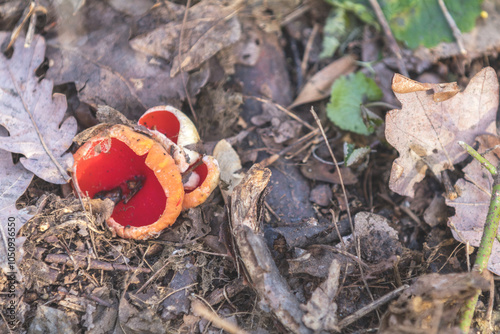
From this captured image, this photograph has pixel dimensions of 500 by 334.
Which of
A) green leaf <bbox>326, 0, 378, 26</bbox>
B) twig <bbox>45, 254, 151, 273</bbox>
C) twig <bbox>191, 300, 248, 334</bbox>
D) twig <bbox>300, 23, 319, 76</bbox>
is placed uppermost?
green leaf <bbox>326, 0, 378, 26</bbox>

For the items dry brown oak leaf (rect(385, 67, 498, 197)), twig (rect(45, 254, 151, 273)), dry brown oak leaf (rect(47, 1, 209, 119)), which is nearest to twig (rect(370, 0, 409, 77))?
dry brown oak leaf (rect(385, 67, 498, 197))

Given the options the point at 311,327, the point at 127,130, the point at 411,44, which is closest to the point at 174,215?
the point at 127,130

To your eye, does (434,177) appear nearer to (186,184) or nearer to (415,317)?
(415,317)

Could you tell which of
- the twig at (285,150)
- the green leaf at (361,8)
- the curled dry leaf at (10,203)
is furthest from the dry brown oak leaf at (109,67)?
the green leaf at (361,8)

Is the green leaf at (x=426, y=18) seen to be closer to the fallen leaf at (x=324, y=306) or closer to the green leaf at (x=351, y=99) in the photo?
the green leaf at (x=351, y=99)

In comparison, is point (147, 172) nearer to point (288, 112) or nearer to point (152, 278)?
point (152, 278)

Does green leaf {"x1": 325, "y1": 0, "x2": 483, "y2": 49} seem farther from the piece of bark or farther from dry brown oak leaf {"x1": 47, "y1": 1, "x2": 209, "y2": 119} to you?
the piece of bark
